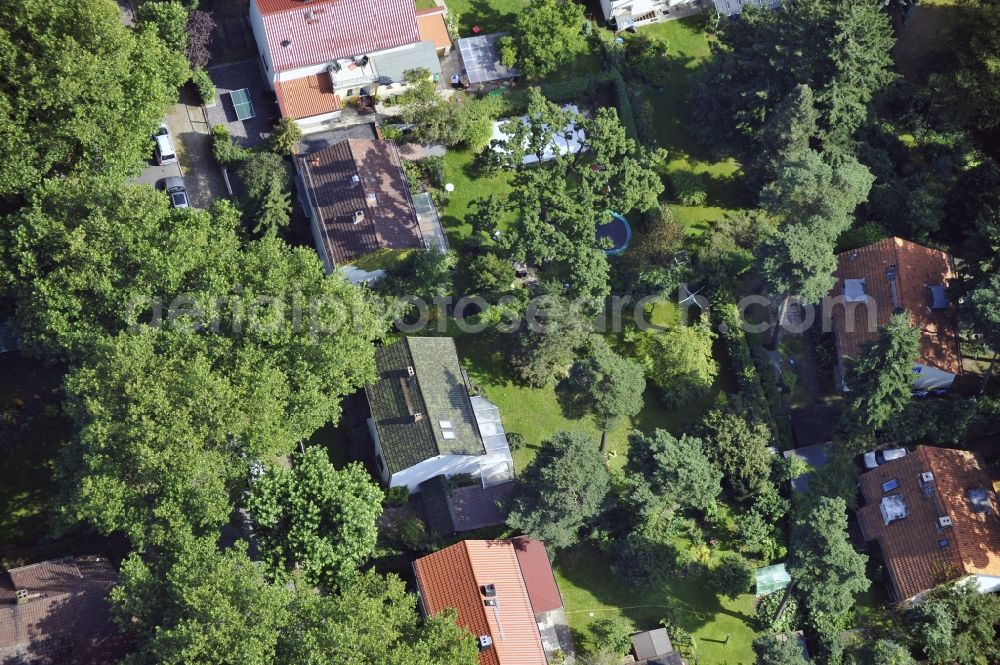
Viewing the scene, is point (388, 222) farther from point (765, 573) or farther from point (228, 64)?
point (765, 573)

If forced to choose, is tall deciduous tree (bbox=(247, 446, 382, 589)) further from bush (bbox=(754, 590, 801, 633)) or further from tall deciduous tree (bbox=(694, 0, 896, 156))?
tall deciduous tree (bbox=(694, 0, 896, 156))

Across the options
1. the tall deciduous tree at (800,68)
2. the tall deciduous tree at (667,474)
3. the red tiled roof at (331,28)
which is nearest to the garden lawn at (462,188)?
the red tiled roof at (331,28)

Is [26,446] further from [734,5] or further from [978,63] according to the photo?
[978,63]

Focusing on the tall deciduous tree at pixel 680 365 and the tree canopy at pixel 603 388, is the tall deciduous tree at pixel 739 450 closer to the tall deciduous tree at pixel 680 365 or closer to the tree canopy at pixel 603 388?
the tall deciduous tree at pixel 680 365

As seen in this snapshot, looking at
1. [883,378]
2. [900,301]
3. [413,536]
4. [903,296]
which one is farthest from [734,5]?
[413,536]

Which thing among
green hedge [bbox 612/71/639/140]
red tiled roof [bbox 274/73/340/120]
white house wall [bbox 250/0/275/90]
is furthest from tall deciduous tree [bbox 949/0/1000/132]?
white house wall [bbox 250/0/275/90]

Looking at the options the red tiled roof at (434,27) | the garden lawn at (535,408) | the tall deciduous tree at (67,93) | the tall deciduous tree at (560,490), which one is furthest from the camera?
the red tiled roof at (434,27)
